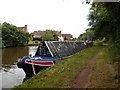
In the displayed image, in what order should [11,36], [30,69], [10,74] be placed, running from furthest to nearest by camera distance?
[11,36]
[10,74]
[30,69]

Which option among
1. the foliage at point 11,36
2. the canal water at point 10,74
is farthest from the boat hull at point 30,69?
the foliage at point 11,36

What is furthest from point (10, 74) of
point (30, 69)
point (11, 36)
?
point (11, 36)

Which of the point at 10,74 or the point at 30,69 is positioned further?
the point at 10,74

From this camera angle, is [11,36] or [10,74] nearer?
[10,74]

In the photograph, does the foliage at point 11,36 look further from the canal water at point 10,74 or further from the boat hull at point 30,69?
the boat hull at point 30,69

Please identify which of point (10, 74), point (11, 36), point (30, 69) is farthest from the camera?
point (11, 36)

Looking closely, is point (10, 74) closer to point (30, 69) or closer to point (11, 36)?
point (30, 69)

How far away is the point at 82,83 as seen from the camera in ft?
19.4

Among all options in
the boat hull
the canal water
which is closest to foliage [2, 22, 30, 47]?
the canal water

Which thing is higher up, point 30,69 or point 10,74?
point 30,69

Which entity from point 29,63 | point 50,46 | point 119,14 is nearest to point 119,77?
point 119,14

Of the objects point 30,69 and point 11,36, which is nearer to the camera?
point 30,69

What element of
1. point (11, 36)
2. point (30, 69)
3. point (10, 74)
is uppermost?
point (11, 36)

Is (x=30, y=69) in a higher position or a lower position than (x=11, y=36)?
lower
